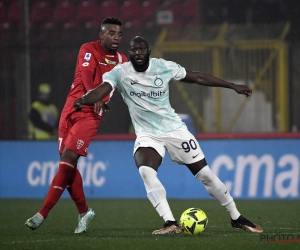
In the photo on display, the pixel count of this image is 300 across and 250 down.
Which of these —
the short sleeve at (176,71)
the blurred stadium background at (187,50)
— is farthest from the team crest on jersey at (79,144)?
the blurred stadium background at (187,50)

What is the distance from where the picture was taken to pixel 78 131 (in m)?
7.54

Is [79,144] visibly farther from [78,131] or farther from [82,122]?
[82,122]

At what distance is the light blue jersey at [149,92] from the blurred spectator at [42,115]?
21.9 feet

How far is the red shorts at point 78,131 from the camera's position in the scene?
7500 mm

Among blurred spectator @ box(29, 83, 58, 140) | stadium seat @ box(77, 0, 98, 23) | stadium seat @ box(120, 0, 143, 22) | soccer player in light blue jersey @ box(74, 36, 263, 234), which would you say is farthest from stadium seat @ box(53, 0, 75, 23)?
soccer player in light blue jersey @ box(74, 36, 263, 234)

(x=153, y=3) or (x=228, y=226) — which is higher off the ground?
(x=153, y=3)

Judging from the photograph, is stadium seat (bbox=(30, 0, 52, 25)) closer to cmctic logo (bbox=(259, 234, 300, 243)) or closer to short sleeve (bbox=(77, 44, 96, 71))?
short sleeve (bbox=(77, 44, 96, 71))

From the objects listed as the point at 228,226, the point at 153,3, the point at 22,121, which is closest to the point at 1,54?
the point at 22,121

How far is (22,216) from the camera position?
962cm

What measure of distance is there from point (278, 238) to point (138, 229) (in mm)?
1634

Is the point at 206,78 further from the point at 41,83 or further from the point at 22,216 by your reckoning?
the point at 41,83

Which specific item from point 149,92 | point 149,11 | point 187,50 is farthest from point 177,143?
point 149,11

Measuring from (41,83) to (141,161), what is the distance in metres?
7.25

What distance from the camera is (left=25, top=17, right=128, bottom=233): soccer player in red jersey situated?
748 centimetres
